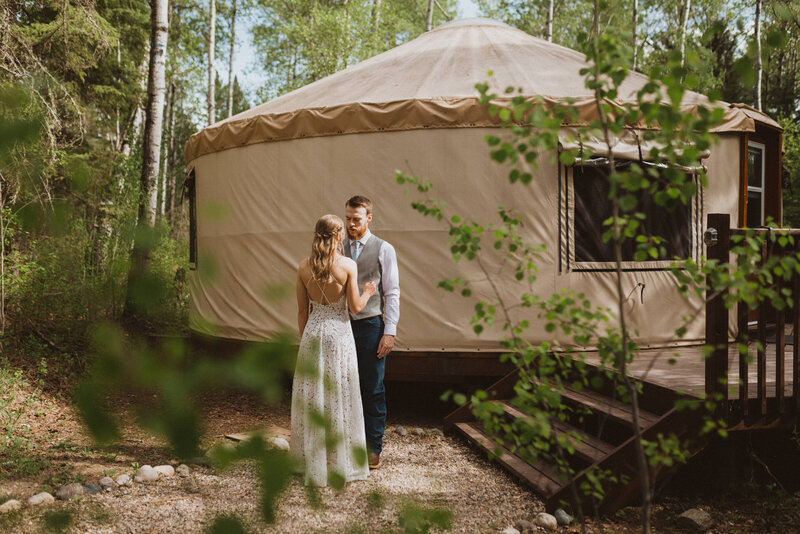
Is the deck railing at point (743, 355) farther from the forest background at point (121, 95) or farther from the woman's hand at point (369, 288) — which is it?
the woman's hand at point (369, 288)

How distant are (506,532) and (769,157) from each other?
14.8ft

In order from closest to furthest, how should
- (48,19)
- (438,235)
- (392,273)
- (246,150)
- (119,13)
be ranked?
1. (392,273)
2. (438,235)
3. (246,150)
4. (48,19)
5. (119,13)

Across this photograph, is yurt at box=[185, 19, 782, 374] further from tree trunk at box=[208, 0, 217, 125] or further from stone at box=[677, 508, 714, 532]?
tree trunk at box=[208, 0, 217, 125]

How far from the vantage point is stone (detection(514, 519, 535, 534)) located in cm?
271

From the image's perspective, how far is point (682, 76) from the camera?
140 centimetres

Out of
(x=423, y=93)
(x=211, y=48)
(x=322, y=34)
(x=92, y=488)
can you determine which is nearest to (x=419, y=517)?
(x=92, y=488)

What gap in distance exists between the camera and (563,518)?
2777 millimetres

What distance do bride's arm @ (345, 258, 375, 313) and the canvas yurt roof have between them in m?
1.73

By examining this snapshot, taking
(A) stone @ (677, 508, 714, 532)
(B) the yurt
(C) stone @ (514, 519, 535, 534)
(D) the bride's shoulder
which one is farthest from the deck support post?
(B) the yurt

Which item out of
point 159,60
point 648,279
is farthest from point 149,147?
point 648,279

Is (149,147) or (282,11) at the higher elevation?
(282,11)

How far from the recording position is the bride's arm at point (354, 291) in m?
3.10

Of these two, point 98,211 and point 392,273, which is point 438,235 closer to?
point 392,273

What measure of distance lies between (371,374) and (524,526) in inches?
44.8
